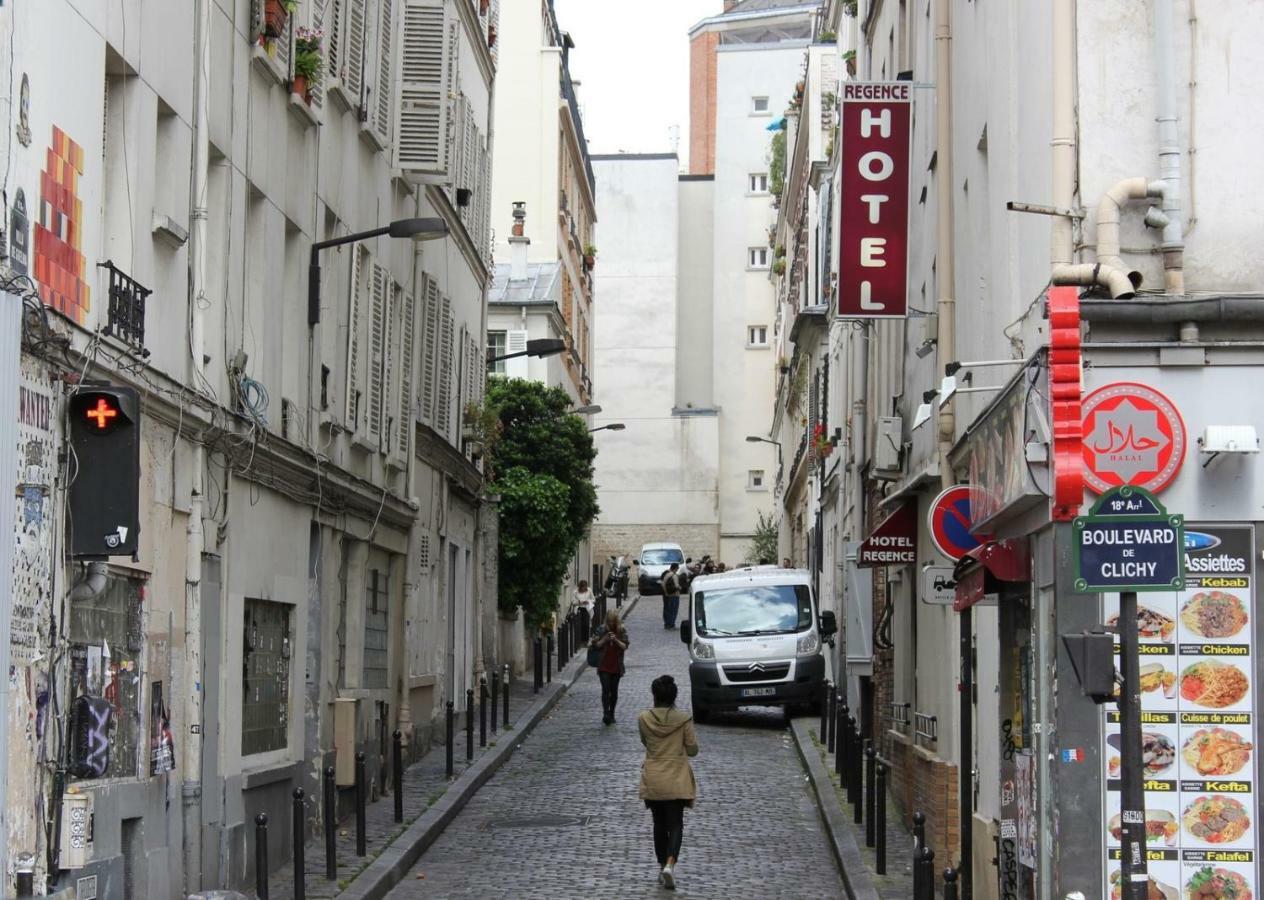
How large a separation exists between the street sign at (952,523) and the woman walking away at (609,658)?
15250mm

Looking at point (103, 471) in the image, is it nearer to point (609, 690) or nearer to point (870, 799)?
point (870, 799)

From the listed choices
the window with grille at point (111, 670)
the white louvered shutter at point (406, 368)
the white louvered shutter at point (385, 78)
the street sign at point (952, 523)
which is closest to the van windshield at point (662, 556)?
the white louvered shutter at point (406, 368)

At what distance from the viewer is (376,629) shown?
21.7 metres

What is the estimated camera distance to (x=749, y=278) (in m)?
76.7

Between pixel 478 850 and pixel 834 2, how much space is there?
23168mm

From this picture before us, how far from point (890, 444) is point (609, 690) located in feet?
33.8

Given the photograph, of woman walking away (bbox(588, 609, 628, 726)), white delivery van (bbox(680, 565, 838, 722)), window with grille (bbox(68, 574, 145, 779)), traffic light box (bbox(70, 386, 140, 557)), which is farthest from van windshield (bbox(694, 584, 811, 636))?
traffic light box (bbox(70, 386, 140, 557))

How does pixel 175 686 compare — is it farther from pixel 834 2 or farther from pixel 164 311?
pixel 834 2

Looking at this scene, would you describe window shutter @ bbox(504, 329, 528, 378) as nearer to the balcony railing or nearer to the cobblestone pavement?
the cobblestone pavement

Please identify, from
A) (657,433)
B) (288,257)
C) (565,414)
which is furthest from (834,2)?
(657,433)

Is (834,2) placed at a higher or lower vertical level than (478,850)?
higher

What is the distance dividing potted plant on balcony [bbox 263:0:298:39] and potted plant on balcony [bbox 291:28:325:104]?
711 mm

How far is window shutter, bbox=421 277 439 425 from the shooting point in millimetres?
24703

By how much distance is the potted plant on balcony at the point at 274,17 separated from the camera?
51.4 ft
